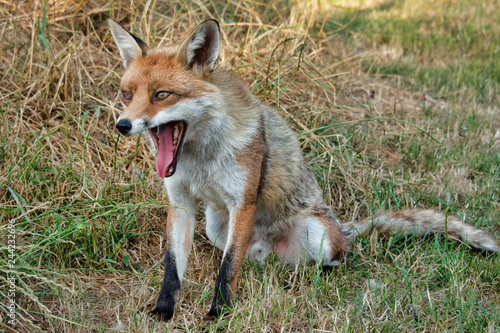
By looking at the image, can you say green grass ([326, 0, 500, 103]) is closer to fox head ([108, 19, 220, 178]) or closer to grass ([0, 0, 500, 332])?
grass ([0, 0, 500, 332])

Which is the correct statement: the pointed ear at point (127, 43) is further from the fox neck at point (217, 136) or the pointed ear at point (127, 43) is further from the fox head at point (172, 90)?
the fox neck at point (217, 136)

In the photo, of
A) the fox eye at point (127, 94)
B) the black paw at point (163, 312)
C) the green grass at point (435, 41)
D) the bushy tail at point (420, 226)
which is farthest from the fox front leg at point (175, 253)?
the green grass at point (435, 41)

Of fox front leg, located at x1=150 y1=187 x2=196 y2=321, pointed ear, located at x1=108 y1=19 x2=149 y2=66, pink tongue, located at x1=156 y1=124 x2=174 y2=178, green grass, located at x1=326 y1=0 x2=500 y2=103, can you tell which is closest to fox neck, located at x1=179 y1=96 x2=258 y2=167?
pink tongue, located at x1=156 y1=124 x2=174 y2=178

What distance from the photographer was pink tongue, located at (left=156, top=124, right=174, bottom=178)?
121 inches

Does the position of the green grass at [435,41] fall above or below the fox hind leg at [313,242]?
above

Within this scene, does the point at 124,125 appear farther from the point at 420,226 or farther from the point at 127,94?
the point at 420,226

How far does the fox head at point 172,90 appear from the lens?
2945 millimetres

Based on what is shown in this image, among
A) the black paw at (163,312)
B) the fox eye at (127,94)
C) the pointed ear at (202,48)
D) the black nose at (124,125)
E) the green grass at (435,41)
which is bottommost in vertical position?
the black paw at (163,312)

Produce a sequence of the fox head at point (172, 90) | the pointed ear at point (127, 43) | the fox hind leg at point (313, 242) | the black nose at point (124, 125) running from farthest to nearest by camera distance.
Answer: the fox hind leg at point (313, 242) → the pointed ear at point (127, 43) → the fox head at point (172, 90) → the black nose at point (124, 125)

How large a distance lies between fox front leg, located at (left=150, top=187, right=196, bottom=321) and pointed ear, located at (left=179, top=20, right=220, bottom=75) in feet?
3.01

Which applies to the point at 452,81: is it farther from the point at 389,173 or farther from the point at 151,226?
the point at 151,226

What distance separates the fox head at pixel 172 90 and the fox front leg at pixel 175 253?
1.65 ft

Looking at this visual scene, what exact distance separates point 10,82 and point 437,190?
174 inches

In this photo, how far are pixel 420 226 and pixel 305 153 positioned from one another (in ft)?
4.98
